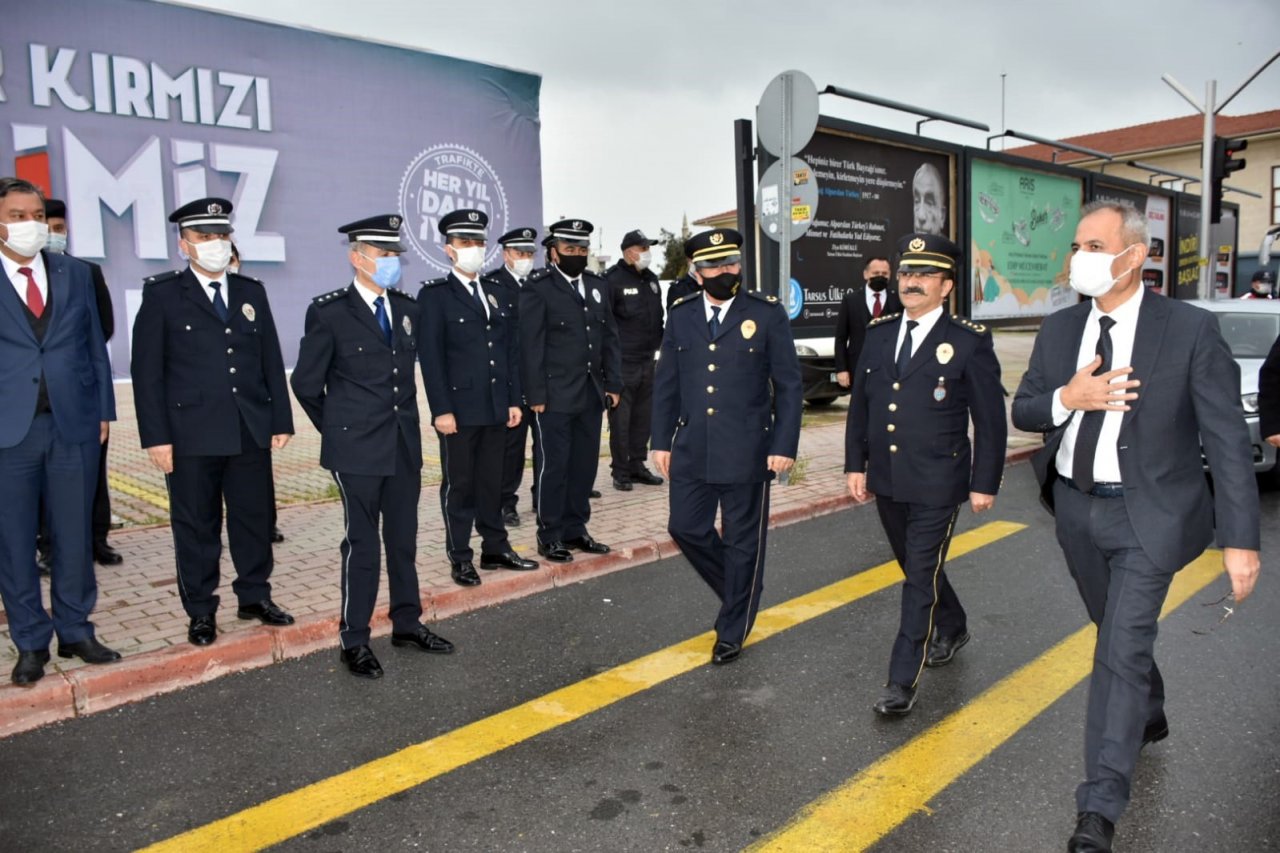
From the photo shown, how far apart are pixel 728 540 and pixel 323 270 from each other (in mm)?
13098

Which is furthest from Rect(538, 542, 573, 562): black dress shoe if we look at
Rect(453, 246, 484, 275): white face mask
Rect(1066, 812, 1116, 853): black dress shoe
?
Rect(1066, 812, 1116, 853): black dress shoe

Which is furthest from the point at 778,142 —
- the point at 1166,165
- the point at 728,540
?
the point at 1166,165

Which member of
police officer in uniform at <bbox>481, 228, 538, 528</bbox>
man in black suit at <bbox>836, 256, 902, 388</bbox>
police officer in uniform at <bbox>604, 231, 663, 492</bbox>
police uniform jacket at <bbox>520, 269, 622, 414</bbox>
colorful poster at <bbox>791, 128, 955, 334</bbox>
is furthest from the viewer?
colorful poster at <bbox>791, 128, 955, 334</bbox>

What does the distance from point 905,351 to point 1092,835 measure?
1.93 m

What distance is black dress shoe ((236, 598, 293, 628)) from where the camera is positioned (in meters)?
4.76

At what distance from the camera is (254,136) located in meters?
14.9

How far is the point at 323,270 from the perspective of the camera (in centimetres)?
1595

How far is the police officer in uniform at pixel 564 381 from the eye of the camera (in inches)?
240

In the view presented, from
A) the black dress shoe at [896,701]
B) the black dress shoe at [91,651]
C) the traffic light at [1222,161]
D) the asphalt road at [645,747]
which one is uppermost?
the traffic light at [1222,161]

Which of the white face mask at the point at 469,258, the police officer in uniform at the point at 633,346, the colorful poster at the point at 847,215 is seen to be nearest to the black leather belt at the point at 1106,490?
the white face mask at the point at 469,258

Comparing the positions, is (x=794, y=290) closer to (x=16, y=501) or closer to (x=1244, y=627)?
(x=1244, y=627)

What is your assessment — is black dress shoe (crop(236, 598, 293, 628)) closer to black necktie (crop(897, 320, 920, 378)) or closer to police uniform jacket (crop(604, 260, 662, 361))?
black necktie (crop(897, 320, 920, 378))

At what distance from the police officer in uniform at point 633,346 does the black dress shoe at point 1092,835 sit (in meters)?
5.71

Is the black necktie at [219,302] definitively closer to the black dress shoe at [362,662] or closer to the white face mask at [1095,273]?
the black dress shoe at [362,662]
